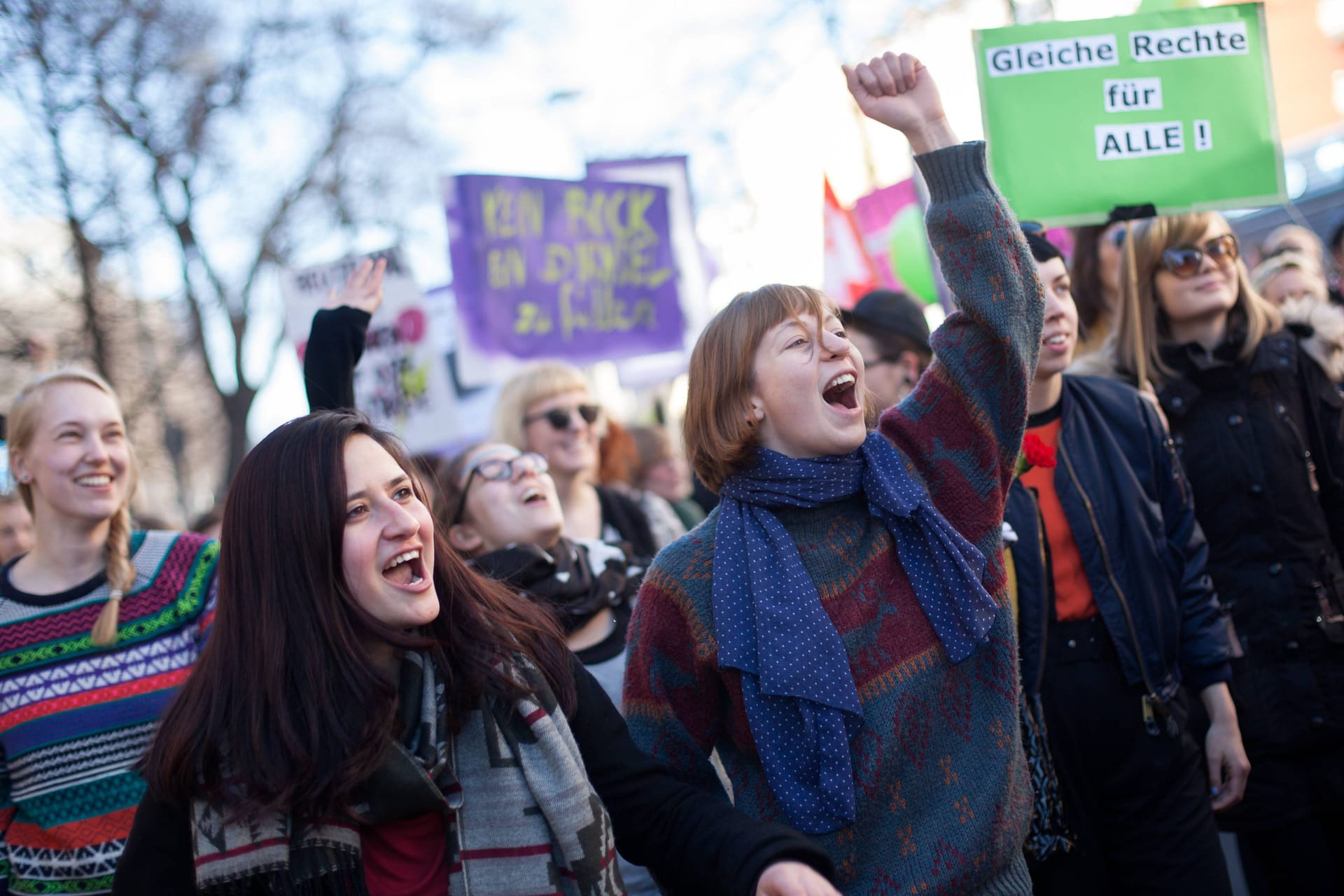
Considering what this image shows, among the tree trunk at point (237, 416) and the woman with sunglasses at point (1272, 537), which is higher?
the tree trunk at point (237, 416)

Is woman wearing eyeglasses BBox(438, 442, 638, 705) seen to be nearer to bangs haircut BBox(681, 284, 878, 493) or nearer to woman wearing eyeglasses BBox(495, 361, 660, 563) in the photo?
woman wearing eyeglasses BBox(495, 361, 660, 563)

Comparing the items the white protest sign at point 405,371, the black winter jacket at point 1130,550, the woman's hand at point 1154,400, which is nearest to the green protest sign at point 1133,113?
the woman's hand at point 1154,400

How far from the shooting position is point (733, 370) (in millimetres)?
2332

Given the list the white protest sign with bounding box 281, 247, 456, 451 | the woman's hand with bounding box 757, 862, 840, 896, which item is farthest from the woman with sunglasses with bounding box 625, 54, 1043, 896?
the white protest sign with bounding box 281, 247, 456, 451

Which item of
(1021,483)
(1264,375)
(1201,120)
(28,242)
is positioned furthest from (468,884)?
(28,242)

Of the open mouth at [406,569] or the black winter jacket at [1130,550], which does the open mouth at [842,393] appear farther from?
the open mouth at [406,569]

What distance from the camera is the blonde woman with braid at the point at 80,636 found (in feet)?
9.07

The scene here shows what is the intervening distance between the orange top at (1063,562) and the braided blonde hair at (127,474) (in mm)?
2386

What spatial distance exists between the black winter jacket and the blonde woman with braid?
215 cm

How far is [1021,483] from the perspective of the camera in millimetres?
2879

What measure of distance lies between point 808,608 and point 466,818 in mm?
754

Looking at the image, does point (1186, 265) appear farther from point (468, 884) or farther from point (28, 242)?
point (28, 242)

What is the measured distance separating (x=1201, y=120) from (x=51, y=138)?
8.12 metres

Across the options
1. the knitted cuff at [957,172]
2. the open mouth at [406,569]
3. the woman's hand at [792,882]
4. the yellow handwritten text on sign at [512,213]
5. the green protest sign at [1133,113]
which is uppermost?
the yellow handwritten text on sign at [512,213]
